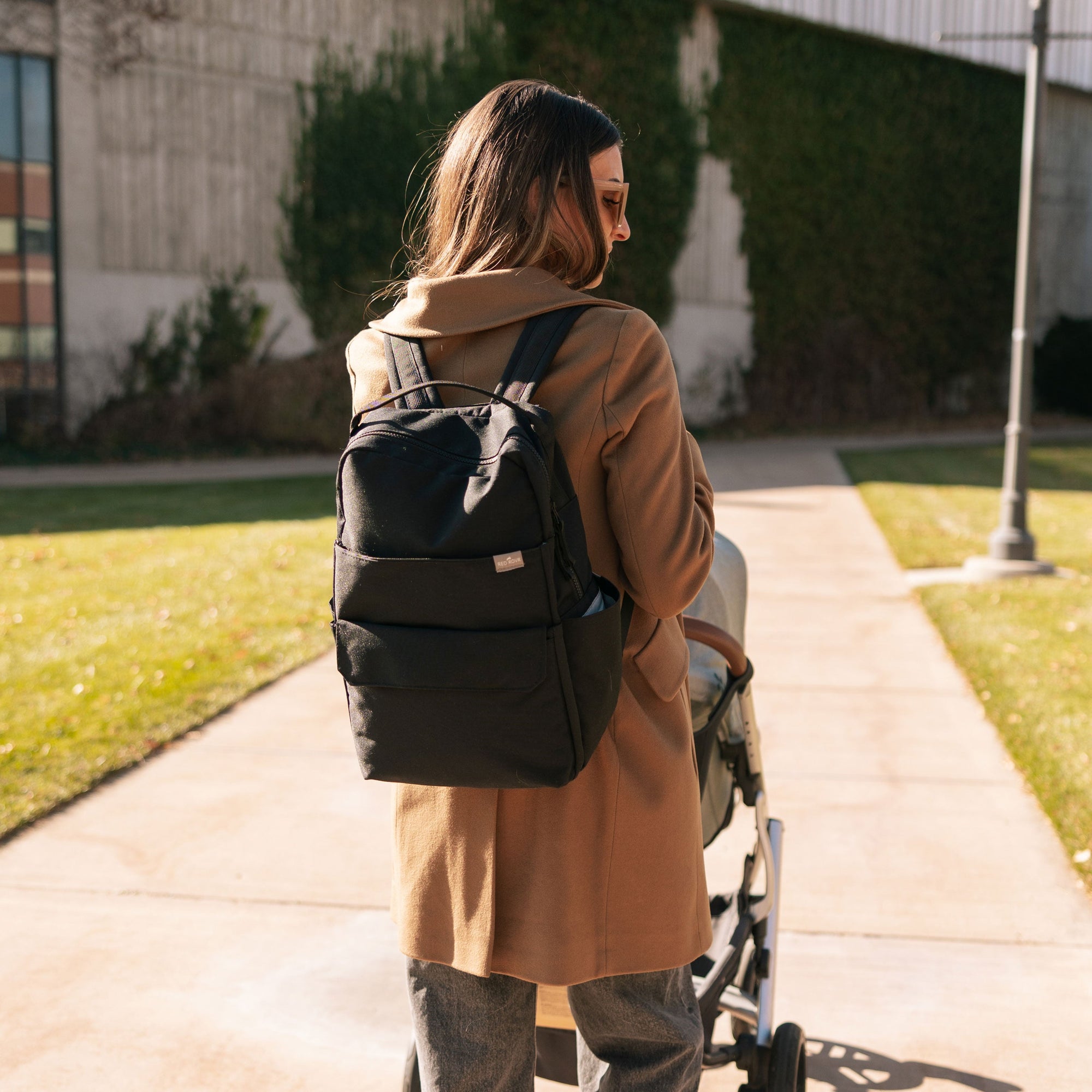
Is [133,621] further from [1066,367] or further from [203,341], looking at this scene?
[1066,367]

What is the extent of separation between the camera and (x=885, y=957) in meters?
3.39

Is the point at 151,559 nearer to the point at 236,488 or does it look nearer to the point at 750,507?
the point at 236,488

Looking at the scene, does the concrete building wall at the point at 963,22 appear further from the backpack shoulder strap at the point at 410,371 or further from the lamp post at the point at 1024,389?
the backpack shoulder strap at the point at 410,371

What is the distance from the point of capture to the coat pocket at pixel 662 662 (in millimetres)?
1777

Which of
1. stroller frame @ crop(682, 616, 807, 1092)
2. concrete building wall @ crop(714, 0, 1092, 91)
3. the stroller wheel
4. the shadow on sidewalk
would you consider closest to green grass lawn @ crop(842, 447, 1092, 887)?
the shadow on sidewalk

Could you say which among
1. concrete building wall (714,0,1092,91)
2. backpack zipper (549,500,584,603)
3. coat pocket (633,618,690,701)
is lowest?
coat pocket (633,618,690,701)

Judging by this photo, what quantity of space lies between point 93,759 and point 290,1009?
6.79 ft

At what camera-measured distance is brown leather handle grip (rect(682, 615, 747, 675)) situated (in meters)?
Result: 2.27

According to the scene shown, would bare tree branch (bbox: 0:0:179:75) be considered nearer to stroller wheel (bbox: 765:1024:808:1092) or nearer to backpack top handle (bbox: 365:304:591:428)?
backpack top handle (bbox: 365:304:591:428)

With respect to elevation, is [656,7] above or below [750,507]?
above

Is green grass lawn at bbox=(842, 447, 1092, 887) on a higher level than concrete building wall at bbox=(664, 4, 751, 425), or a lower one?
lower

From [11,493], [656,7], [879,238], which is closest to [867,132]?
[879,238]

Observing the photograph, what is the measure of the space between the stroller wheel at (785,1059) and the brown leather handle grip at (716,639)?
29.9 inches

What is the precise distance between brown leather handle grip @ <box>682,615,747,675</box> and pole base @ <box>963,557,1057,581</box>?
6875mm
